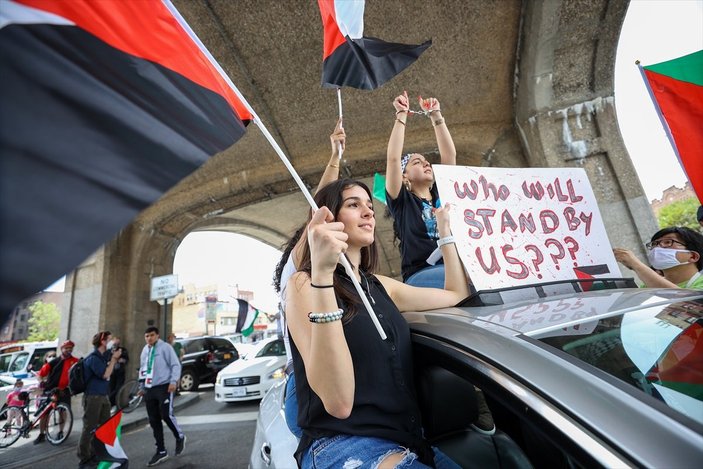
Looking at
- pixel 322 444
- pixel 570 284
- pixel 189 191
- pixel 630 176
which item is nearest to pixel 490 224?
pixel 570 284

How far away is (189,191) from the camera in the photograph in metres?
8.70

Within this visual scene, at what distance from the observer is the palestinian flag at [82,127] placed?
0.61 metres

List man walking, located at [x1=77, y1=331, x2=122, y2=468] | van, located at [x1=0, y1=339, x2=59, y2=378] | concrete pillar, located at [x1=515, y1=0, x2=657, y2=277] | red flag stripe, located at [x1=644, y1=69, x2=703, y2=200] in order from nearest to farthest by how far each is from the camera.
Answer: red flag stripe, located at [x1=644, y1=69, x2=703, y2=200] < concrete pillar, located at [x1=515, y1=0, x2=657, y2=277] < man walking, located at [x1=77, y1=331, x2=122, y2=468] < van, located at [x1=0, y1=339, x2=59, y2=378]

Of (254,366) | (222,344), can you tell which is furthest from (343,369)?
(222,344)

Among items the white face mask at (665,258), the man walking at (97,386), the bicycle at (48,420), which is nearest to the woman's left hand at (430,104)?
the white face mask at (665,258)

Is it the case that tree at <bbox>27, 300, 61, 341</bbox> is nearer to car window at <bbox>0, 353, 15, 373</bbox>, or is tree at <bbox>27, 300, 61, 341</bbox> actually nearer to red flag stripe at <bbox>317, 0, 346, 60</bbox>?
car window at <bbox>0, 353, 15, 373</bbox>

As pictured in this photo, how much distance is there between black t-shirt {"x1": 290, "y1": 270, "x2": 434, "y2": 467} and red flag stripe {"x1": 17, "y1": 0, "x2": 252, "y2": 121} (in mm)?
896

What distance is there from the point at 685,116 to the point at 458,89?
4495 mm

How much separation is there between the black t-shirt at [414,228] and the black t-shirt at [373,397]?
46.4 inches

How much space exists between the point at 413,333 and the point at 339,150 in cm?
149

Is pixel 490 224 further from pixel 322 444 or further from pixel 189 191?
pixel 189 191

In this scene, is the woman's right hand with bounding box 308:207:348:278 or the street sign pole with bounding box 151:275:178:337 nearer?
the woman's right hand with bounding box 308:207:348:278

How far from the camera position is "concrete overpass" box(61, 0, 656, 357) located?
16.6 ft

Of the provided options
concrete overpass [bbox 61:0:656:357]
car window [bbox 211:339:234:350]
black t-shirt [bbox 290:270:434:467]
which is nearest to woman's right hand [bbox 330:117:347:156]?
black t-shirt [bbox 290:270:434:467]
